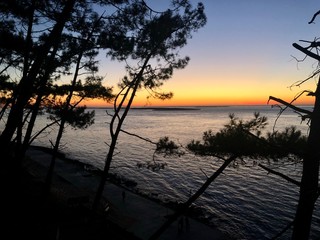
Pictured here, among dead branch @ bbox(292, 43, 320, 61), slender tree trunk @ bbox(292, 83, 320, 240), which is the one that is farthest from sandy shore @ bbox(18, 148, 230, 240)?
dead branch @ bbox(292, 43, 320, 61)

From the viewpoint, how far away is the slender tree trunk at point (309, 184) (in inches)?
Answer: 168

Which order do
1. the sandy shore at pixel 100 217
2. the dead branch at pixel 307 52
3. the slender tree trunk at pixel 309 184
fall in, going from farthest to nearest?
1. the sandy shore at pixel 100 217
2. the slender tree trunk at pixel 309 184
3. the dead branch at pixel 307 52

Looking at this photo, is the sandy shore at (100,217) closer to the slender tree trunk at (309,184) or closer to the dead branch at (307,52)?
the slender tree trunk at (309,184)

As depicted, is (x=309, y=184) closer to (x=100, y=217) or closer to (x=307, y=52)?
(x=307, y=52)

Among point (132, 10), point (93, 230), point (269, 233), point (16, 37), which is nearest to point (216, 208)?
point (269, 233)

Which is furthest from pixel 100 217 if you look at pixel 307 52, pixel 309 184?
pixel 307 52

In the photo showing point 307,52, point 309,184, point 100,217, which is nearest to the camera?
point 307,52

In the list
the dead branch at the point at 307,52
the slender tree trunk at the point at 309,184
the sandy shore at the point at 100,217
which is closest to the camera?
the dead branch at the point at 307,52

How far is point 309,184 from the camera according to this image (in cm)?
432

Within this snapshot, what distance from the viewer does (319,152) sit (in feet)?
14.0

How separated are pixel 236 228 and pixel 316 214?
22.0 feet

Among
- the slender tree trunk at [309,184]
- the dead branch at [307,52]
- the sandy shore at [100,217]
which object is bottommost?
the sandy shore at [100,217]

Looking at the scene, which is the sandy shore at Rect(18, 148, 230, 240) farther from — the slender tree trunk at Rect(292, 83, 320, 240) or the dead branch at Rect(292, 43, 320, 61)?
the dead branch at Rect(292, 43, 320, 61)

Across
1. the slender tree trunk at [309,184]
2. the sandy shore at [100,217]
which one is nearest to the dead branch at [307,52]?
the slender tree trunk at [309,184]
